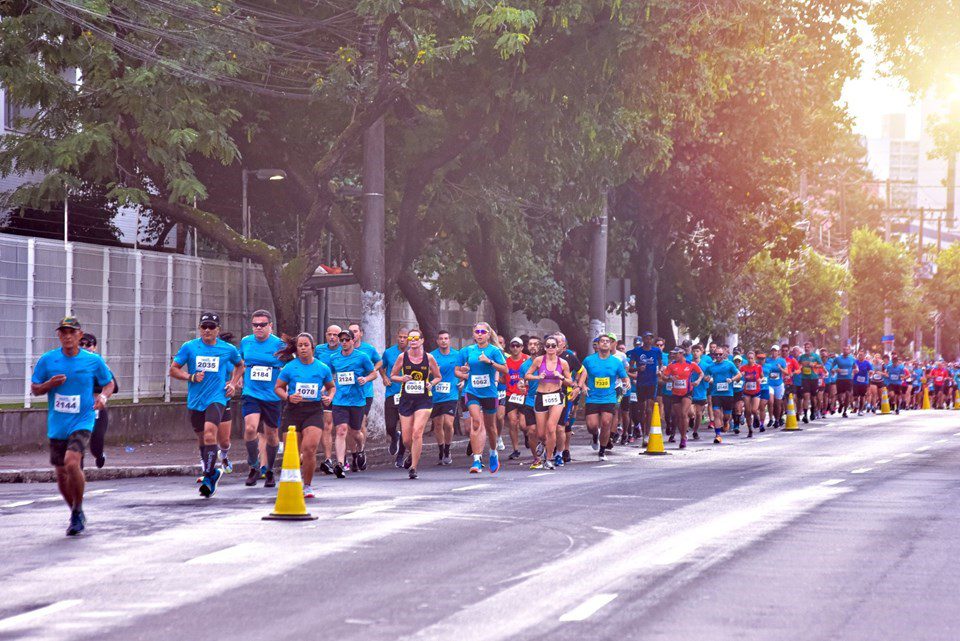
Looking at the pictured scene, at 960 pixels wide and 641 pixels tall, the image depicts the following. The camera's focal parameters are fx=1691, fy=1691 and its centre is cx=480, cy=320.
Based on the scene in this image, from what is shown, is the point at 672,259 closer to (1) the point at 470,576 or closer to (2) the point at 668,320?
(2) the point at 668,320

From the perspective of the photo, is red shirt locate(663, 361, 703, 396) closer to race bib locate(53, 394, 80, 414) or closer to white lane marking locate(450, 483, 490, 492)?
white lane marking locate(450, 483, 490, 492)

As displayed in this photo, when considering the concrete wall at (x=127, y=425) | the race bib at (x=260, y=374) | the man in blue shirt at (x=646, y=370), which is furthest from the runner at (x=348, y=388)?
the man in blue shirt at (x=646, y=370)

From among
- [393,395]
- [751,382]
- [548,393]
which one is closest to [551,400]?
[548,393]

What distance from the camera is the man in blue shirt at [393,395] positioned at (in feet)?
71.8

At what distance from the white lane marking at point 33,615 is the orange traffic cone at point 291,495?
4.60 meters

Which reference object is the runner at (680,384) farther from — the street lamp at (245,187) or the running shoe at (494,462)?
the running shoe at (494,462)

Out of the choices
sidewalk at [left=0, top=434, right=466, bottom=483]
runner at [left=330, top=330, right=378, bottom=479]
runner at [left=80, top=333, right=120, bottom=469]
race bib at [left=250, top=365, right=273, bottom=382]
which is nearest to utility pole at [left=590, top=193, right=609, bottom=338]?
sidewalk at [left=0, top=434, right=466, bottom=483]

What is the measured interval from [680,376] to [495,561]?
57.7 ft

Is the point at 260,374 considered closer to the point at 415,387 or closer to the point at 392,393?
the point at 415,387

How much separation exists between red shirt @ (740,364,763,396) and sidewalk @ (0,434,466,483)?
417 inches

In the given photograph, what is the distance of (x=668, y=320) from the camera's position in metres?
43.7

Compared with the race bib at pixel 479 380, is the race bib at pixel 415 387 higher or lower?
lower

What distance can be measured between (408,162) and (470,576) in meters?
17.0

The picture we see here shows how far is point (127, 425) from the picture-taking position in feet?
82.0
